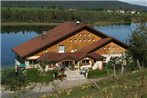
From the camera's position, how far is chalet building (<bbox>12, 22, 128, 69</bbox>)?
2994 centimetres

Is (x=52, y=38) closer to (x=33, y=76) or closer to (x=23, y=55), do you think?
(x=23, y=55)

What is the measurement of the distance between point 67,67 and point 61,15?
83.9 m

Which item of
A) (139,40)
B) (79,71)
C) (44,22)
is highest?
(139,40)

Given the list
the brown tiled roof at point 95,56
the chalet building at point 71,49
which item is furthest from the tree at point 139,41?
the chalet building at point 71,49

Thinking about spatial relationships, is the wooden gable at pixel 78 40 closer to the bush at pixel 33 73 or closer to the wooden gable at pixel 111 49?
the wooden gable at pixel 111 49

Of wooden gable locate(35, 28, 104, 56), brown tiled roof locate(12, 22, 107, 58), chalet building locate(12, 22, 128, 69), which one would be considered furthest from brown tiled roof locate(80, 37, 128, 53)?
brown tiled roof locate(12, 22, 107, 58)

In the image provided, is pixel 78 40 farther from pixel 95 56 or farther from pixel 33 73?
pixel 33 73

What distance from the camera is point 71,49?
110 ft

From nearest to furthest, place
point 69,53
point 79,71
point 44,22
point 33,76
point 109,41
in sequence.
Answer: point 33,76, point 79,71, point 69,53, point 109,41, point 44,22

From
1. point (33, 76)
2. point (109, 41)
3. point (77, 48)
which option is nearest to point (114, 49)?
point (109, 41)

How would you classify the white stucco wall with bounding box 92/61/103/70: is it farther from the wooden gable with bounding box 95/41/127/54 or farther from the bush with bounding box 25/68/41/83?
the bush with bounding box 25/68/41/83

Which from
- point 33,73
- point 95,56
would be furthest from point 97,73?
point 33,73

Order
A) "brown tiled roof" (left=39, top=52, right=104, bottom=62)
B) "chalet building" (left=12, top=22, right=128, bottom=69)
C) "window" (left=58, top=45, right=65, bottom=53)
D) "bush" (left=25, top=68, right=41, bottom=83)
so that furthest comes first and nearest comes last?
"window" (left=58, top=45, right=65, bottom=53) < "chalet building" (left=12, top=22, right=128, bottom=69) < "brown tiled roof" (left=39, top=52, right=104, bottom=62) < "bush" (left=25, top=68, right=41, bottom=83)

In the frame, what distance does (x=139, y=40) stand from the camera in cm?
2558
